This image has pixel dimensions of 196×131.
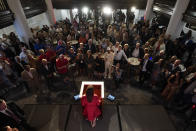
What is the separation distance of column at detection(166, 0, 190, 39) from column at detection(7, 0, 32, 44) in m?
8.94

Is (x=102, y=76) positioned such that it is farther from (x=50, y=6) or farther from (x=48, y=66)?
(x=50, y=6)

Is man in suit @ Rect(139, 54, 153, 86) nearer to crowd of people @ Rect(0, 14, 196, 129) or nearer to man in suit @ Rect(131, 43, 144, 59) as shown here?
crowd of people @ Rect(0, 14, 196, 129)

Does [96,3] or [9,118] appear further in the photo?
[96,3]

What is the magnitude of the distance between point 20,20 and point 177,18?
921cm

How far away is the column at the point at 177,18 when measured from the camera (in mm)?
5991

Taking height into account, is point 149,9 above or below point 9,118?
above


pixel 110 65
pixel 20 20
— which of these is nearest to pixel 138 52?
pixel 110 65

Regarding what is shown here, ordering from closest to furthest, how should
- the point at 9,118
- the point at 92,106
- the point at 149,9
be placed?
the point at 92,106, the point at 9,118, the point at 149,9

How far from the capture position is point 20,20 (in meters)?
6.65

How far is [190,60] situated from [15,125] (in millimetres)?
7477

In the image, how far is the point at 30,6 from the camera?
8.38 meters

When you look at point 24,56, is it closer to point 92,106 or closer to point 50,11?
point 92,106

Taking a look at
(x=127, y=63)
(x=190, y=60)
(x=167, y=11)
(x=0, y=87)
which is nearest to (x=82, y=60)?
(x=127, y=63)

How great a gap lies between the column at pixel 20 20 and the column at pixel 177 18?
8941mm
